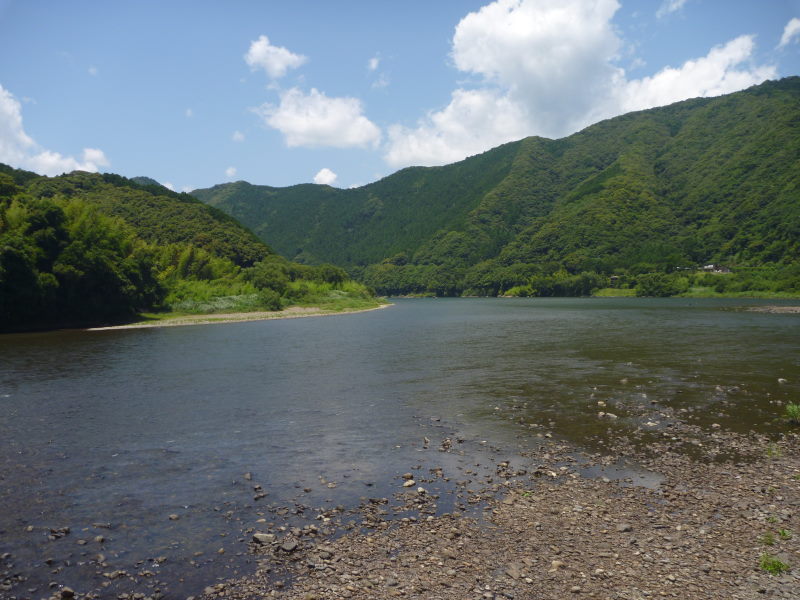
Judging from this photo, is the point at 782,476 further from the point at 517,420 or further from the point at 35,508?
the point at 35,508

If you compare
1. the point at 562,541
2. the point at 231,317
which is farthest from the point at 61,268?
the point at 562,541

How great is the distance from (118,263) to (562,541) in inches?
3226

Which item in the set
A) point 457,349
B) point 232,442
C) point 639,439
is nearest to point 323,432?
point 232,442

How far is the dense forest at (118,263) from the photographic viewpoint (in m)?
64.9

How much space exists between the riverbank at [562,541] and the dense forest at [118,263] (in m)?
66.8

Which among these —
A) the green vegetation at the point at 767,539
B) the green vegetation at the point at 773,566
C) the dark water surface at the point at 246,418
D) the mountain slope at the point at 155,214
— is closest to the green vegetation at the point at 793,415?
the dark water surface at the point at 246,418

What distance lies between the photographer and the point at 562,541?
10.3 metres

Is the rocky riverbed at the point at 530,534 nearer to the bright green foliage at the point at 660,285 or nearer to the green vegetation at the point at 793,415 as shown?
the green vegetation at the point at 793,415

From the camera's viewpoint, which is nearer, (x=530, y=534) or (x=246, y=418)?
(x=530, y=534)

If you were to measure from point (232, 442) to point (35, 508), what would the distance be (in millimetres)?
6408

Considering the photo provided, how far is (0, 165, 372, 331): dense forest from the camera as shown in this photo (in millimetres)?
64875

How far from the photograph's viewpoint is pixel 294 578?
9.20m

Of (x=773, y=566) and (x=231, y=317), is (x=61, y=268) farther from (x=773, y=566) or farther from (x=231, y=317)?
(x=773, y=566)

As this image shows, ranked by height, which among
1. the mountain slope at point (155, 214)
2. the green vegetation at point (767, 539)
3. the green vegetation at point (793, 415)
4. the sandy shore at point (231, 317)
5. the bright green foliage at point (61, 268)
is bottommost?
the green vegetation at point (793, 415)
